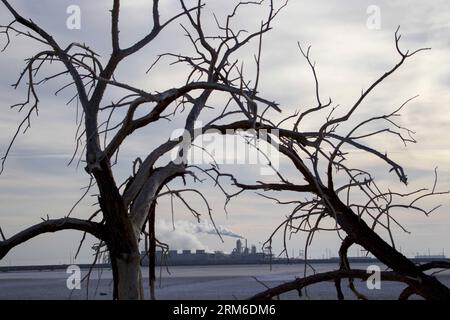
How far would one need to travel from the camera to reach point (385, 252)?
2.89 metres

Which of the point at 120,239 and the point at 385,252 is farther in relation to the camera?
the point at 120,239

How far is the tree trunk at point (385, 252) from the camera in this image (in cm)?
276

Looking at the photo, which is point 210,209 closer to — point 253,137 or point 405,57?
point 253,137

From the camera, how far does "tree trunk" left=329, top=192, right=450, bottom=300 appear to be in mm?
2762

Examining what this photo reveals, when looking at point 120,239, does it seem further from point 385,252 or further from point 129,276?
point 385,252

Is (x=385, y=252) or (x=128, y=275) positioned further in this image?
(x=128, y=275)

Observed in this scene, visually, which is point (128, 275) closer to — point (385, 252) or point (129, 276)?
point (129, 276)

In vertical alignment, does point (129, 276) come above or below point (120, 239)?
below

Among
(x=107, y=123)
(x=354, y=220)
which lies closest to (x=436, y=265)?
(x=354, y=220)

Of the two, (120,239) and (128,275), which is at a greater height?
(120,239)

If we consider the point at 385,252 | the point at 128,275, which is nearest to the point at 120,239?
the point at 128,275

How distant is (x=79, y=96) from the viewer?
4500mm

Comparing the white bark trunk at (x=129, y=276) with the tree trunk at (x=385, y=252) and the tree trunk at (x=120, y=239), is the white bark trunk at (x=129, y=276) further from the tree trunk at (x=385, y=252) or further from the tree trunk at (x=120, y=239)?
the tree trunk at (x=385, y=252)

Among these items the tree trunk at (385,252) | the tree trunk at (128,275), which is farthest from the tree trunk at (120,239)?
the tree trunk at (385,252)
